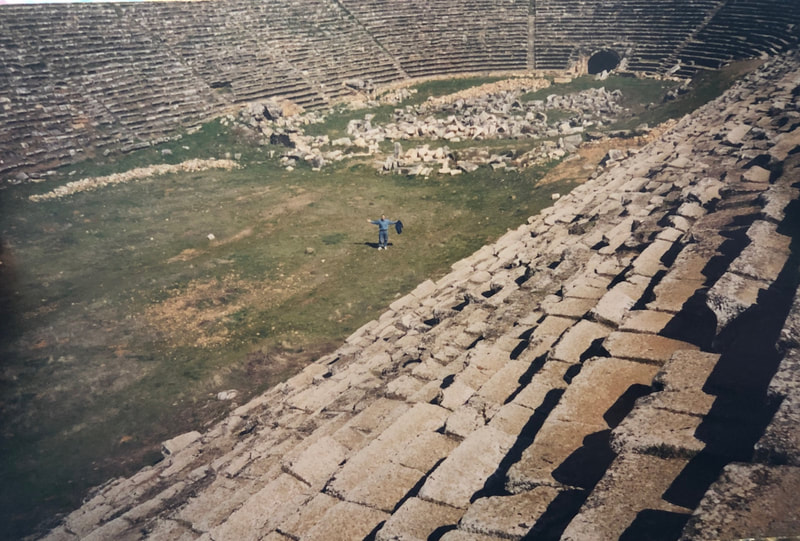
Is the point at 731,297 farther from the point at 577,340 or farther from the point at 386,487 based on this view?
the point at 386,487

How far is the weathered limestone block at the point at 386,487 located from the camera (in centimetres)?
448

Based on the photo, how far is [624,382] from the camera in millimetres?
4699

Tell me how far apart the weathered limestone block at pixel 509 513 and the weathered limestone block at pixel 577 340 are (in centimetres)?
196

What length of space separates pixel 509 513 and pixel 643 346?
2.33 metres

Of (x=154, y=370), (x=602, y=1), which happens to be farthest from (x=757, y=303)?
(x=602, y=1)

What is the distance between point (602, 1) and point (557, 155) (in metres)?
21.2

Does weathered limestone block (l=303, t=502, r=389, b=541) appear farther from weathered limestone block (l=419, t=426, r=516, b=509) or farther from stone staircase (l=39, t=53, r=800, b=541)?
weathered limestone block (l=419, t=426, r=516, b=509)

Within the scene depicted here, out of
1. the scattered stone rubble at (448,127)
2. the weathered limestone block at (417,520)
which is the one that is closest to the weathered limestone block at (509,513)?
the weathered limestone block at (417,520)

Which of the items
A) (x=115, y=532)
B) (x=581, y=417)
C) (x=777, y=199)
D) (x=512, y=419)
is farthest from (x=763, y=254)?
(x=115, y=532)

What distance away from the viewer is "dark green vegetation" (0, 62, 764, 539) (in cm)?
907

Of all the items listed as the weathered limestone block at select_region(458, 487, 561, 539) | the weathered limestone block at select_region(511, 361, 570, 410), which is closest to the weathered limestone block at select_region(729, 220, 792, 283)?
the weathered limestone block at select_region(511, 361, 570, 410)

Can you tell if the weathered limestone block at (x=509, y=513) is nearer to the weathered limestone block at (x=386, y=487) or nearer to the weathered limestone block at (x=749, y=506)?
the weathered limestone block at (x=386, y=487)

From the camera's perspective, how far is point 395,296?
12.3m

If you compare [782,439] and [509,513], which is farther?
[509,513]
